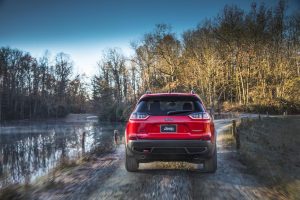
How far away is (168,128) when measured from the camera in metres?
7.80

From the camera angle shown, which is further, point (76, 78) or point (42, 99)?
point (76, 78)

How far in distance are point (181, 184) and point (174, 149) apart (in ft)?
2.29

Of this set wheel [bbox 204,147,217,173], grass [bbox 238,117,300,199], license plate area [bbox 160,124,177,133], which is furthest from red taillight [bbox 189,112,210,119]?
grass [bbox 238,117,300,199]

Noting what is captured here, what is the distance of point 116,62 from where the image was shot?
6831 centimetres

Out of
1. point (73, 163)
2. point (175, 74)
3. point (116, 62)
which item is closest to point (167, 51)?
point (175, 74)

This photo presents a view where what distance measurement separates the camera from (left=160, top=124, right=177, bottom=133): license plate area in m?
7.79

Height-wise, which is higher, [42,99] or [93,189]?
[42,99]

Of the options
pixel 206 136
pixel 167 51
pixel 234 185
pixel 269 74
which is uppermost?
pixel 167 51

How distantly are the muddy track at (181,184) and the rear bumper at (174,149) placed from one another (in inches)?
19.7

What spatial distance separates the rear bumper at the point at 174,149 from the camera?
7.70 metres

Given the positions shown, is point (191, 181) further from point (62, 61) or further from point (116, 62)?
point (62, 61)

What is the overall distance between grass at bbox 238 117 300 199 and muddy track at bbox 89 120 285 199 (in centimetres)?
45

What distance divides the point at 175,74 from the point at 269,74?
12.4m

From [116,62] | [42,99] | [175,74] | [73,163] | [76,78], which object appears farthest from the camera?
[76,78]
